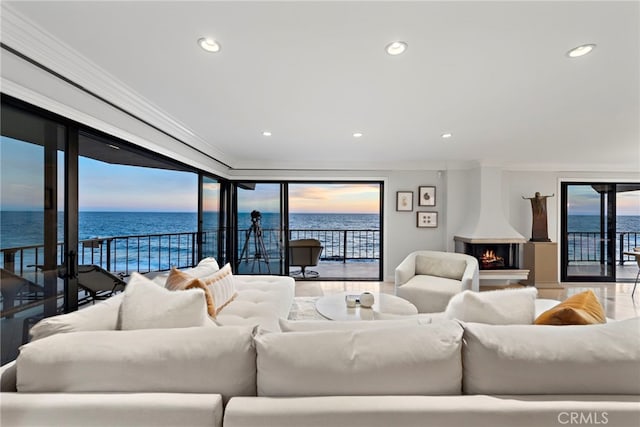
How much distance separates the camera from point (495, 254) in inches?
206

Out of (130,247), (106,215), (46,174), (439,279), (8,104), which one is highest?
(8,104)

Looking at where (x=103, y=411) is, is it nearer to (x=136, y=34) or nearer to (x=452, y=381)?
(x=452, y=381)

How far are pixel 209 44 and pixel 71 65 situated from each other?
95cm

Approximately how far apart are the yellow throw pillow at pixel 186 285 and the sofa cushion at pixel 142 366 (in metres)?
0.82

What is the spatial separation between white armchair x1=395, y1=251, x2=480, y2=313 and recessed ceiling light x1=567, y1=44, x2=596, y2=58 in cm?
264

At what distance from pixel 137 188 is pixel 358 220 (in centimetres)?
799

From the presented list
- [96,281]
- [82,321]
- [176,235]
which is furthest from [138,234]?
[82,321]

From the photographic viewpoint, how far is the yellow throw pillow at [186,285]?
207 centimetres

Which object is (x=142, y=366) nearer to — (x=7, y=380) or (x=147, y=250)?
(x=7, y=380)

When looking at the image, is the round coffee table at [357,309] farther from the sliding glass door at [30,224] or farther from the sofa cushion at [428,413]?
the sliding glass door at [30,224]

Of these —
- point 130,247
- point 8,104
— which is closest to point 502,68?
point 8,104

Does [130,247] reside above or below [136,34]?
below

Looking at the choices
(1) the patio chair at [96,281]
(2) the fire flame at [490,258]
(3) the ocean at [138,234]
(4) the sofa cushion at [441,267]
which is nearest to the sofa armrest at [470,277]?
(4) the sofa cushion at [441,267]

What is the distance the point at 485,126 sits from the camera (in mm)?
3262
